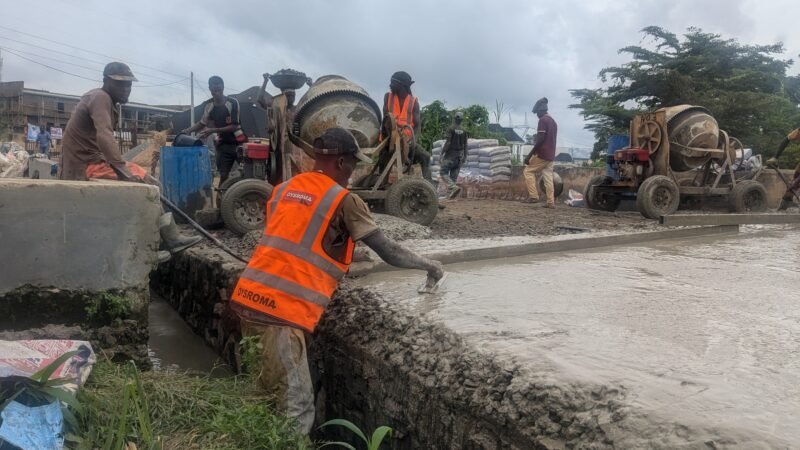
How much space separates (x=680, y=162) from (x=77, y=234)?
7.92 m

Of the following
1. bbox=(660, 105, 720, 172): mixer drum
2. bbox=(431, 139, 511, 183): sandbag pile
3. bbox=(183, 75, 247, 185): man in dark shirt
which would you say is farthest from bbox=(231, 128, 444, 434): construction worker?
bbox=(431, 139, 511, 183): sandbag pile

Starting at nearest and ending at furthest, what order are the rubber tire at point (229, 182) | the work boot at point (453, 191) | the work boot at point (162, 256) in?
the work boot at point (162, 256)
the rubber tire at point (229, 182)
the work boot at point (453, 191)

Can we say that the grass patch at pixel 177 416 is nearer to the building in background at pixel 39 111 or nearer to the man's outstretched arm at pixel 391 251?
the man's outstretched arm at pixel 391 251

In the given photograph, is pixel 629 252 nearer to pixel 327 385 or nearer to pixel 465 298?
pixel 465 298

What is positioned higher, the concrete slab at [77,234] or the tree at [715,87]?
the tree at [715,87]

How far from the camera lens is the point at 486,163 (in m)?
13.6

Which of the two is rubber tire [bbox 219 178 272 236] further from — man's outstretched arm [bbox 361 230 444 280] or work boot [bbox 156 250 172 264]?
man's outstretched arm [bbox 361 230 444 280]

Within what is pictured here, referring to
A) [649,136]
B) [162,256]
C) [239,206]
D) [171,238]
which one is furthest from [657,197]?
[162,256]

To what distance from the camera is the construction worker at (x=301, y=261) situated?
8.36ft

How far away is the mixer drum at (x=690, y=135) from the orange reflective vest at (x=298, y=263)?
7.26m

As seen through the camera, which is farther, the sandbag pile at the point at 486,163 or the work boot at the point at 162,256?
the sandbag pile at the point at 486,163

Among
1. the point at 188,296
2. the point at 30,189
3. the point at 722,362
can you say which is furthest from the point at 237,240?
the point at 722,362

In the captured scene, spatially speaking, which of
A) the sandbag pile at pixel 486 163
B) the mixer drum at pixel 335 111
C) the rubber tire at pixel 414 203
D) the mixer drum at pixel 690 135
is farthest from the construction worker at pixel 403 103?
the sandbag pile at pixel 486 163

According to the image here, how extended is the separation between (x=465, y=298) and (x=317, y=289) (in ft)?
2.44
